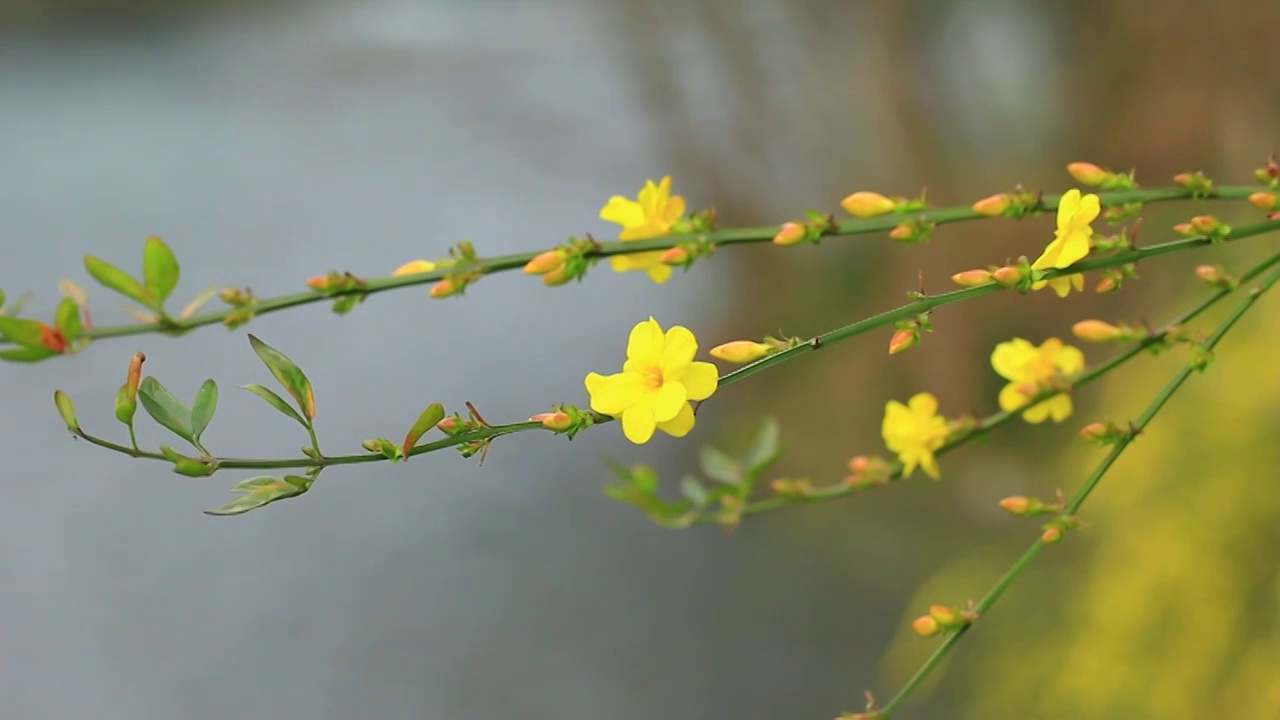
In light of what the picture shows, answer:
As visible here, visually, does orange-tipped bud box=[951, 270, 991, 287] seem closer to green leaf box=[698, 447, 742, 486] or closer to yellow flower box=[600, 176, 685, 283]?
yellow flower box=[600, 176, 685, 283]

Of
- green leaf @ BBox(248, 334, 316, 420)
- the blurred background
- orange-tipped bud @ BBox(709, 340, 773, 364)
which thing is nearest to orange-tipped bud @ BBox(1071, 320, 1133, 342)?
orange-tipped bud @ BBox(709, 340, 773, 364)

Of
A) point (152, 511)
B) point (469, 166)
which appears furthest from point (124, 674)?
point (469, 166)

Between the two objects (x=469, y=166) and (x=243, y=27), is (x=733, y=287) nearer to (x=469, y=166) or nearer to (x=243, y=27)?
(x=469, y=166)

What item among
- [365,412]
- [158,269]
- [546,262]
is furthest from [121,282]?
[365,412]

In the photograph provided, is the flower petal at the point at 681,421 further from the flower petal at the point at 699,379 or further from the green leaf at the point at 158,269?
the green leaf at the point at 158,269

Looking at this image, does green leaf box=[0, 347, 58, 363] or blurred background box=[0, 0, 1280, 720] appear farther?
blurred background box=[0, 0, 1280, 720]

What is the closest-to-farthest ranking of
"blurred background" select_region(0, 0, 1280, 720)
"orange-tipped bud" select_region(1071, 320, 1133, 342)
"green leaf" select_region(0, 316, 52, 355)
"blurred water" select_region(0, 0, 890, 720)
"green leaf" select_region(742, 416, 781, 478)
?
"green leaf" select_region(0, 316, 52, 355) < "orange-tipped bud" select_region(1071, 320, 1133, 342) < "green leaf" select_region(742, 416, 781, 478) < "blurred background" select_region(0, 0, 1280, 720) < "blurred water" select_region(0, 0, 890, 720)

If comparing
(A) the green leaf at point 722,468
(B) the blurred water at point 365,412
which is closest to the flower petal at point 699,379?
(A) the green leaf at point 722,468
